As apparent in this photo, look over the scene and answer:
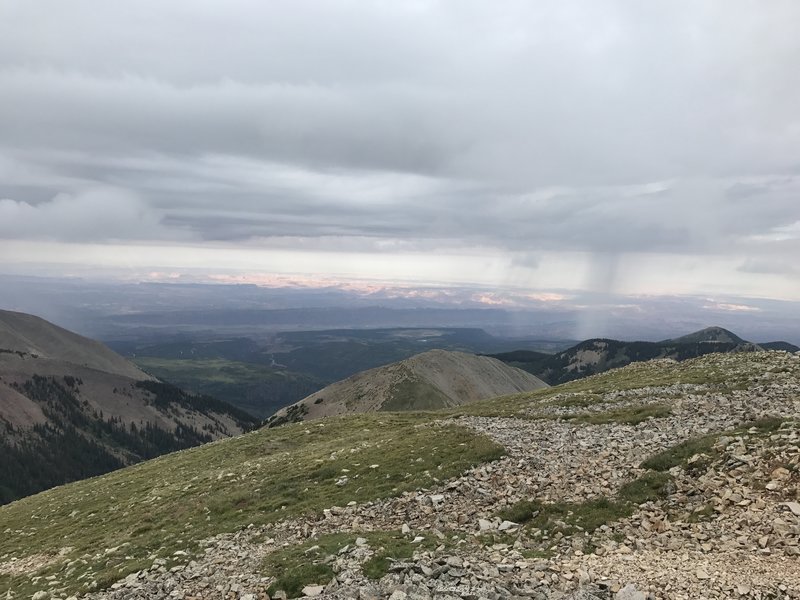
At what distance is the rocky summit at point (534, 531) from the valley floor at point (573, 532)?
0.07 m

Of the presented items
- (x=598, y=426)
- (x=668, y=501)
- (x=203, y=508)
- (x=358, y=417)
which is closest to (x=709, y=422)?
(x=598, y=426)

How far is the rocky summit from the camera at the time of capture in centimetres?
1469

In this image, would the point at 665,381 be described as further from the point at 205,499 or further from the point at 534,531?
the point at 205,499

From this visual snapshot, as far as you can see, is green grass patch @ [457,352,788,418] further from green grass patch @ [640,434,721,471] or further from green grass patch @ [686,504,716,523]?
green grass patch @ [686,504,716,523]

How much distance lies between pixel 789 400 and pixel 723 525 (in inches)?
730

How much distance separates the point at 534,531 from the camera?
18.6 m

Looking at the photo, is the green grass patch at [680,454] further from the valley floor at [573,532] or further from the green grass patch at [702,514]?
the green grass patch at [702,514]

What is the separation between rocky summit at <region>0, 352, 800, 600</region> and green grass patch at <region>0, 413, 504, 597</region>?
0.75ft

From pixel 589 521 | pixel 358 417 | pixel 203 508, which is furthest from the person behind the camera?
pixel 358 417

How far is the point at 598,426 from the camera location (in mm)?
31828

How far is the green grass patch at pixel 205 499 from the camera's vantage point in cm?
2384

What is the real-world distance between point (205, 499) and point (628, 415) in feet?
92.9

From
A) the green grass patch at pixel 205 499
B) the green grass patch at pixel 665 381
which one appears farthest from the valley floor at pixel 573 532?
the green grass patch at pixel 665 381

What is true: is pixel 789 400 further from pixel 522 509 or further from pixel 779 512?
pixel 522 509
